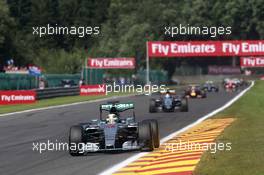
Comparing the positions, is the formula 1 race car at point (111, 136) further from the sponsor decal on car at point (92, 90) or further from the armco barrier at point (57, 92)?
the sponsor decal on car at point (92, 90)

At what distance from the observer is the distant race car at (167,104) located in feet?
84.9

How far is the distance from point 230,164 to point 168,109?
1585cm

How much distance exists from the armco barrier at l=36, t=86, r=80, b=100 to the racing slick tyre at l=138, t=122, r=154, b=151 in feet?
89.8

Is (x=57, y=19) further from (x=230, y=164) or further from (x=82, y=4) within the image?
(x=230, y=164)

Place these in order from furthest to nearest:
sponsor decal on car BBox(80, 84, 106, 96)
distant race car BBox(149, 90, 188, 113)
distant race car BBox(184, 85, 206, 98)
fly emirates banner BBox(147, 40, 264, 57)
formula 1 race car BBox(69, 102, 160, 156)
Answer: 1. sponsor decal on car BBox(80, 84, 106, 96)
2. distant race car BBox(184, 85, 206, 98)
3. fly emirates banner BBox(147, 40, 264, 57)
4. distant race car BBox(149, 90, 188, 113)
5. formula 1 race car BBox(69, 102, 160, 156)

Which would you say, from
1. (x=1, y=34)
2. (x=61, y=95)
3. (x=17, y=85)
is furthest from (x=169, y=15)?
(x=17, y=85)

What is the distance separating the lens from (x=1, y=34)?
6328cm

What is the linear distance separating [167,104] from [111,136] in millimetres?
13328

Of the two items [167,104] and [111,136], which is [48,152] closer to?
[111,136]

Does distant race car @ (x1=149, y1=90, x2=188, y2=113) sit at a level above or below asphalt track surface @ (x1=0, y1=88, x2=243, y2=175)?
above

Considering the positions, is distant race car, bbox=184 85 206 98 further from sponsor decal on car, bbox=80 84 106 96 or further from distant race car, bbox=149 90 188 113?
distant race car, bbox=149 90 188 113

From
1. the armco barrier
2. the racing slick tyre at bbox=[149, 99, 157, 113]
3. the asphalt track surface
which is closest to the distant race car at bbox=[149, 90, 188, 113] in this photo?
the racing slick tyre at bbox=[149, 99, 157, 113]

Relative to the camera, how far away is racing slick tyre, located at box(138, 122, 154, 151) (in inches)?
495

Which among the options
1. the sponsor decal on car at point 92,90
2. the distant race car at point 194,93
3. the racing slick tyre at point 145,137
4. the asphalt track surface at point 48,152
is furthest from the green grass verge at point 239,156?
the sponsor decal on car at point 92,90
